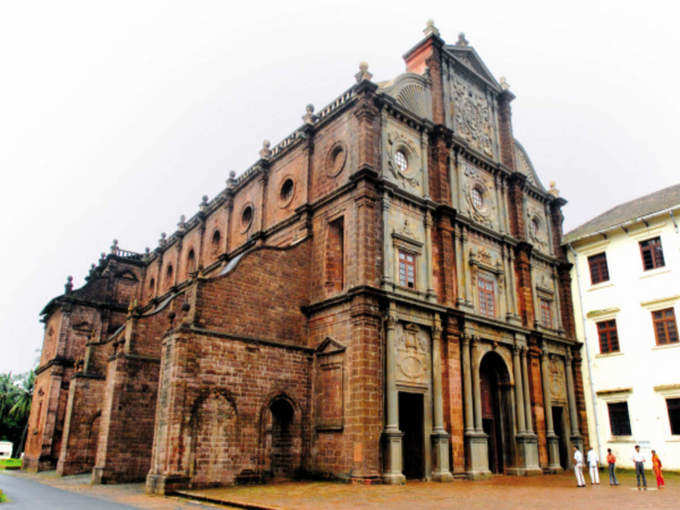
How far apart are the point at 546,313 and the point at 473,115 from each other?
426 inches

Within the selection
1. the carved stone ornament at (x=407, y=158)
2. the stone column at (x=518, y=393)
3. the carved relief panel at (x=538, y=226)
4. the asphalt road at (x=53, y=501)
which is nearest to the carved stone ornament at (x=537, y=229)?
the carved relief panel at (x=538, y=226)

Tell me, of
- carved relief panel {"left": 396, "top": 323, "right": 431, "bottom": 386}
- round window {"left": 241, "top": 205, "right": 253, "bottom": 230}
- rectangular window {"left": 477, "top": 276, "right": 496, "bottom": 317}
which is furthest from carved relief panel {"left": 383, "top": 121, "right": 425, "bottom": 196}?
round window {"left": 241, "top": 205, "right": 253, "bottom": 230}

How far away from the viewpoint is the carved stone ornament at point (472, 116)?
26469 mm

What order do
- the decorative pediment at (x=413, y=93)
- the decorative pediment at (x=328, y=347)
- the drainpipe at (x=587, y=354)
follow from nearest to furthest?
the decorative pediment at (x=328, y=347) < the decorative pediment at (x=413, y=93) < the drainpipe at (x=587, y=354)

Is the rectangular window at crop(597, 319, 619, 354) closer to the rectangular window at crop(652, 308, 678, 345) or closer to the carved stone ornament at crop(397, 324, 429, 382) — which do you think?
the rectangular window at crop(652, 308, 678, 345)

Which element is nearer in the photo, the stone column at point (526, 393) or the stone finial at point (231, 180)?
the stone column at point (526, 393)

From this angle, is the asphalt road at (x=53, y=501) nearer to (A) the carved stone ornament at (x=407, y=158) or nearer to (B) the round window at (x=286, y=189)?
(B) the round window at (x=286, y=189)

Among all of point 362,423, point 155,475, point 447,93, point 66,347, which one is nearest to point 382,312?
point 362,423

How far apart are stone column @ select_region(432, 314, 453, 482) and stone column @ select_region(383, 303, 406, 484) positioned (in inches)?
74.5

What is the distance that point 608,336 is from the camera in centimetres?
2758

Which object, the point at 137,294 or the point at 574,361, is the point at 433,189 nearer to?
the point at 574,361

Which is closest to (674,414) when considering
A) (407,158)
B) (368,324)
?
(368,324)

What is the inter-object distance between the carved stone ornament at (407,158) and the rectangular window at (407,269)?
124 inches

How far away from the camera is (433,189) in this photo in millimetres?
23438
